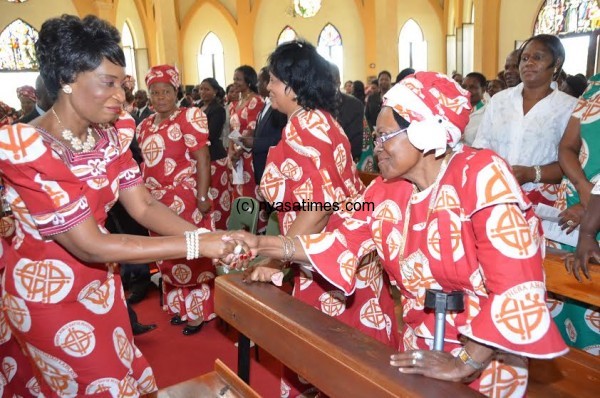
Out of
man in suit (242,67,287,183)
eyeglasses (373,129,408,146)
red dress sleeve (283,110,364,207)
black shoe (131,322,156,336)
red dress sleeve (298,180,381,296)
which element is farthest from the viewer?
man in suit (242,67,287,183)

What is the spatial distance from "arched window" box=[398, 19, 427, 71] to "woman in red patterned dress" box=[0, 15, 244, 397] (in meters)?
20.9

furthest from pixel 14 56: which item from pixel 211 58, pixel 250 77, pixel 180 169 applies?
pixel 180 169

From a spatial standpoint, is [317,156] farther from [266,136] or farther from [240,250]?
[266,136]

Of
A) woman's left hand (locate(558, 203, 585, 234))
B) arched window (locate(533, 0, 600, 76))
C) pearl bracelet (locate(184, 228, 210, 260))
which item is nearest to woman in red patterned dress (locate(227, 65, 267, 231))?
woman's left hand (locate(558, 203, 585, 234))

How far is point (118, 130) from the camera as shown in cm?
232

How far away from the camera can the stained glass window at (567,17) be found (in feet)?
49.9

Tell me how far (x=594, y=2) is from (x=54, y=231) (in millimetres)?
17282

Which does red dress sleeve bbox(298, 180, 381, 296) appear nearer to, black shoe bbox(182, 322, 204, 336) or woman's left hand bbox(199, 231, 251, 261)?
woman's left hand bbox(199, 231, 251, 261)

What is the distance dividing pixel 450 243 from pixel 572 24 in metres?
17.0

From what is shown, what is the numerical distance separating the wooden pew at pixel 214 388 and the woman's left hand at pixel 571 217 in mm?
1745

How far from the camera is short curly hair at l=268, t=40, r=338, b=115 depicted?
8.70 ft

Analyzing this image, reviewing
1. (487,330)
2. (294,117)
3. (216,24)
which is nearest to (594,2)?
(216,24)

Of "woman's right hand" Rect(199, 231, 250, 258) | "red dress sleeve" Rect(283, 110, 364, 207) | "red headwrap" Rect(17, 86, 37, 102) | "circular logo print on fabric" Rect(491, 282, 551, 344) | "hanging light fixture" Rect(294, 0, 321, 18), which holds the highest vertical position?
"hanging light fixture" Rect(294, 0, 321, 18)

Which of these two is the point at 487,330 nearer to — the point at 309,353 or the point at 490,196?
the point at 490,196
